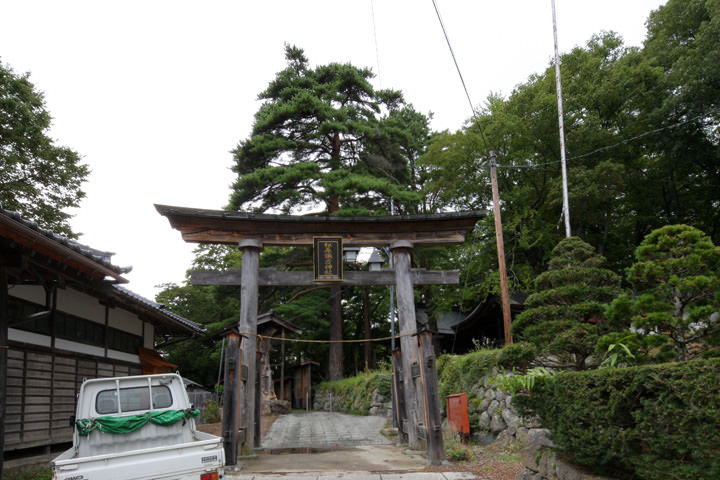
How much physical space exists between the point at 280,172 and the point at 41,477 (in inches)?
726

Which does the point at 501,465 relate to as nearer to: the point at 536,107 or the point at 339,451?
the point at 339,451

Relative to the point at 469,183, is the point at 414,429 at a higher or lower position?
lower

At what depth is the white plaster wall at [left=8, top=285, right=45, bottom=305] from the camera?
9146mm

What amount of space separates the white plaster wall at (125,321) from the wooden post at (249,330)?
4.50m

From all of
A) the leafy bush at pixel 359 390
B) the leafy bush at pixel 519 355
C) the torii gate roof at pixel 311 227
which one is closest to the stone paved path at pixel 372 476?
the leafy bush at pixel 519 355

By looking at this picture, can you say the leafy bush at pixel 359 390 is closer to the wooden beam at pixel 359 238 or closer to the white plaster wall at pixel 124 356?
the white plaster wall at pixel 124 356

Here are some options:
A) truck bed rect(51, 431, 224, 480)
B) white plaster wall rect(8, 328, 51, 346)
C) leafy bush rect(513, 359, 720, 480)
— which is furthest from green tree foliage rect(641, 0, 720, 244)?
white plaster wall rect(8, 328, 51, 346)

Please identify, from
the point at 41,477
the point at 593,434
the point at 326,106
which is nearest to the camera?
the point at 593,434

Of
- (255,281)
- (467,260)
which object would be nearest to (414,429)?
(255,281)

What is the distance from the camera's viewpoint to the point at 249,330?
11383 mm

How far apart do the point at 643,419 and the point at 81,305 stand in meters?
11.8

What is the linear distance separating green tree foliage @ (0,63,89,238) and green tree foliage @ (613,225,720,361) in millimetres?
20887

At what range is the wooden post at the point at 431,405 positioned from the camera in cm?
927

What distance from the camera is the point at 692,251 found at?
6.52m
